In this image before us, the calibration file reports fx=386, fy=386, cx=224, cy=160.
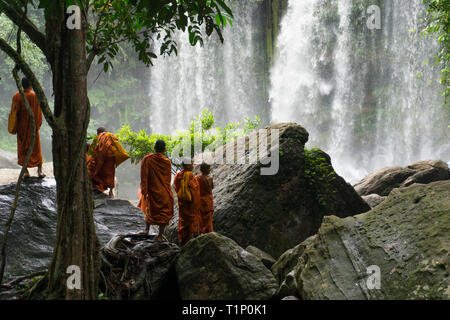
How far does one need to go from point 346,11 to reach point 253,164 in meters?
19.1

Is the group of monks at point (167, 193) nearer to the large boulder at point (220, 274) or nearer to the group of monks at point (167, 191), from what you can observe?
the group of monks at point (167, 191)

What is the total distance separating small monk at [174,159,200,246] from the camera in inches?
215

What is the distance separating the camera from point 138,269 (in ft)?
13.7

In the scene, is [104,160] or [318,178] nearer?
[318,178]

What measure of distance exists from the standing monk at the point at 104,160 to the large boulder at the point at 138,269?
8.57 ft

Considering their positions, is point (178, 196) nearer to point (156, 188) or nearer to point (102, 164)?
point (156, 188)

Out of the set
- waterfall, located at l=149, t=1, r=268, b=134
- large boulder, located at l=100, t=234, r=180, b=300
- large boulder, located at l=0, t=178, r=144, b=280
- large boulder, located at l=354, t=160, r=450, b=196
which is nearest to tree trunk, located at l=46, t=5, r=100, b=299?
large boulder, located at l=100, t=234, r=180, b=300

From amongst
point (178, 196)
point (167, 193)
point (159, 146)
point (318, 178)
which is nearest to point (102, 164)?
point (159, 146)

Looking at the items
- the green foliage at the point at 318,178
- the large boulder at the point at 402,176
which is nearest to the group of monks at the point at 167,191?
the green foliage at the point at 318,178

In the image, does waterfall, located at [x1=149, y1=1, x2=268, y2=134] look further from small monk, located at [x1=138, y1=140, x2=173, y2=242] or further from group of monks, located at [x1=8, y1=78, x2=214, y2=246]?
small monk, located at [x1=138, y1=140, x2=173, y2=242]

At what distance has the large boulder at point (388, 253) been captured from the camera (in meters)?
3.13

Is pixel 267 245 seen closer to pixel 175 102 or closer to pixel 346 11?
pixel 346 11

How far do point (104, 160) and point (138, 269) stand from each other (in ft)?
11.2
